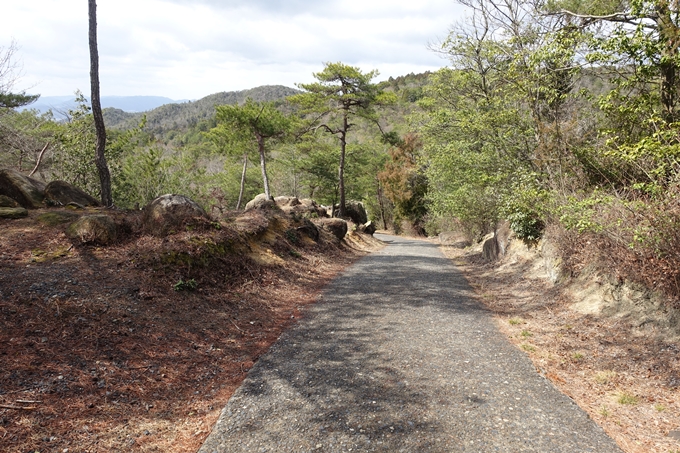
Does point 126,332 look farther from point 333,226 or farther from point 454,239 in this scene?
point 454,239

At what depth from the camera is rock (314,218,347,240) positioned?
1797 cm

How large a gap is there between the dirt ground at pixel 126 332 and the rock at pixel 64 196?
200 centimetres

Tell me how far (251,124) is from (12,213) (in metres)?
14.2

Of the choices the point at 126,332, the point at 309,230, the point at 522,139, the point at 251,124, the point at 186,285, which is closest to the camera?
the point at 126,332

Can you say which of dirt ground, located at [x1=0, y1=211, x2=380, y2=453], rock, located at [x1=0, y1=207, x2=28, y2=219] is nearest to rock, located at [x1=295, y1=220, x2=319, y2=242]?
dirt ground, located at [x1=0, y1=211, x2=380, y2=453]

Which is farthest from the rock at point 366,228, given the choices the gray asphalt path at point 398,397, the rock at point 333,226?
the gray asphalt path at point 398,397

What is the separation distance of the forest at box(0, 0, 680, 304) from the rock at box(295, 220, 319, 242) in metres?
3.25

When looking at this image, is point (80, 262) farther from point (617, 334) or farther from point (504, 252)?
point (504, 252)

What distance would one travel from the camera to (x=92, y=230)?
7.29 meters

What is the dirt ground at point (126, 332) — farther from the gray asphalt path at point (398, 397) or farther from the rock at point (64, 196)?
the rock at point (64, 196)

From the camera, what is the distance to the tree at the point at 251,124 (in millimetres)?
20141

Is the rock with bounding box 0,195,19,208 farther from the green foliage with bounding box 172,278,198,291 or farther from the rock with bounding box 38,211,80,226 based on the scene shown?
the green foliage with bounding box 172,278,198,291

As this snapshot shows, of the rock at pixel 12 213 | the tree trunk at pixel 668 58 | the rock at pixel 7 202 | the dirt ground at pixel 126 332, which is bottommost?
the dirt ground at pixel 126 332

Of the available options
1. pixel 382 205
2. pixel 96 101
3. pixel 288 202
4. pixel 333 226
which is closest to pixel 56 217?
pixel 96 101
